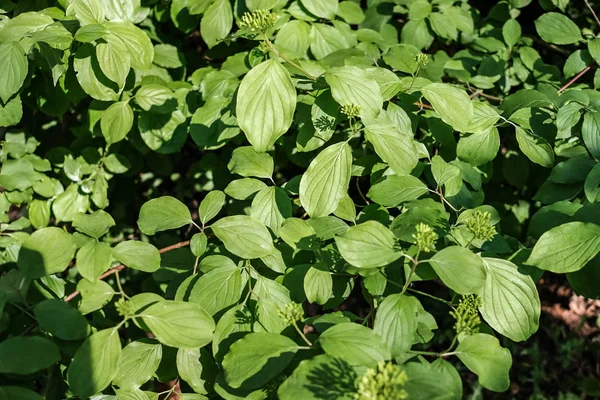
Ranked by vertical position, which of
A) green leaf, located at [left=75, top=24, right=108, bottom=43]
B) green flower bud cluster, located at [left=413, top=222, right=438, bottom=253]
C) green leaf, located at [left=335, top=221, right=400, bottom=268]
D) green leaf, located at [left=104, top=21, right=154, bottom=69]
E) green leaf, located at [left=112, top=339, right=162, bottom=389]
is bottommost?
green leaf, located at [left=112, top=339, right=162, bottom=389]

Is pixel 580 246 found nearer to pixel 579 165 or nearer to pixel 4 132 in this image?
pixel 579 165

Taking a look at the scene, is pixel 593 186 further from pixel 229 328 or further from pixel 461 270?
pixel 229 328

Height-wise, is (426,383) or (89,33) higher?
(89,33)

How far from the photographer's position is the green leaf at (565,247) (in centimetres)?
129

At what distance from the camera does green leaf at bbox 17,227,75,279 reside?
1328mm

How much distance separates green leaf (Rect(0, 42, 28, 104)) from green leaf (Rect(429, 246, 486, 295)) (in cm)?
117

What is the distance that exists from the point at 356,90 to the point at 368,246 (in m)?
0.43

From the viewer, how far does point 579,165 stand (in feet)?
5.29

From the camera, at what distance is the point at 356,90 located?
147cm

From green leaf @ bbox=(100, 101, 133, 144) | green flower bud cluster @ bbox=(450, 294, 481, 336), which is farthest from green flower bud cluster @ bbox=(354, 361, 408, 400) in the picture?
green leaf @ bbox=(100, 101, 133, 144)

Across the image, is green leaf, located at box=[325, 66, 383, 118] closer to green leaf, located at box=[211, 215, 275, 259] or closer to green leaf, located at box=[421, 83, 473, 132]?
green leaf, located at box=[421, 83, 473, 132]

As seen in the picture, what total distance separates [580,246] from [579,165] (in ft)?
1.31

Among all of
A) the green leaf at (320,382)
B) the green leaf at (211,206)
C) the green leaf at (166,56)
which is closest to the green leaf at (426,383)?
the green leaf at (320,382)

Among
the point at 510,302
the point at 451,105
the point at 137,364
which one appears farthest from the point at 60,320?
the point at 451,105
